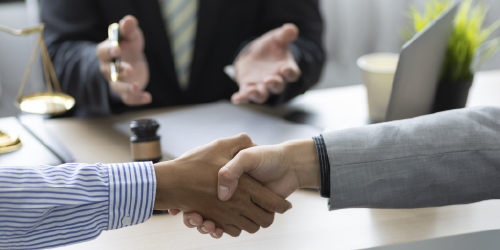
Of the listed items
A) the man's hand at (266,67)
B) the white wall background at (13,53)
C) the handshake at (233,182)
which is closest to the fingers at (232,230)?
the handshake at (233,182)

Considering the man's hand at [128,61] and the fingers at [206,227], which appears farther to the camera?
the man's hand at [128,61]

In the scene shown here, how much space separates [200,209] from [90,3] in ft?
3.86

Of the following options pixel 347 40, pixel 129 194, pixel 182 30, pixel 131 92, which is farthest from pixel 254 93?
pixel 347 40

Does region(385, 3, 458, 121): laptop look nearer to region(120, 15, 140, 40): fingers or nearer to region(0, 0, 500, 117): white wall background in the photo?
region(120, 15, 140, 40): fingers

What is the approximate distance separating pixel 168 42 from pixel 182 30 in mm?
101

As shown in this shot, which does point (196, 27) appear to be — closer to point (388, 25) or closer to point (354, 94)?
point (354, 94)

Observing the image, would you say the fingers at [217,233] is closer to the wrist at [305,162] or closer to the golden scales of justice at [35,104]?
the wrist at [305,162]

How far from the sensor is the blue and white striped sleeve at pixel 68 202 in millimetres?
701

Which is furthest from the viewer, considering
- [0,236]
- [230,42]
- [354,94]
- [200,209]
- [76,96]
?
[230,42]

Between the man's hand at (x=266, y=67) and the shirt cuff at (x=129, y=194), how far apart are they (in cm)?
45

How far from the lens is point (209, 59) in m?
1.83

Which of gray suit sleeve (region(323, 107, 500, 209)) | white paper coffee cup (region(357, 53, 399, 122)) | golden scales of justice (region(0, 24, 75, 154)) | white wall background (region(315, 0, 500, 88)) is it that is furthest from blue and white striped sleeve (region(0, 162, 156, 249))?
white wall background (region(315, 0, 500, 88))

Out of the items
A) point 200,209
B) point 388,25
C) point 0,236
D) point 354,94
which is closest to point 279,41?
point 354,94

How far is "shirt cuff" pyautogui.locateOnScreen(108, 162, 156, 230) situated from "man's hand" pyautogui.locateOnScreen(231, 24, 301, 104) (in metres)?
0.45
